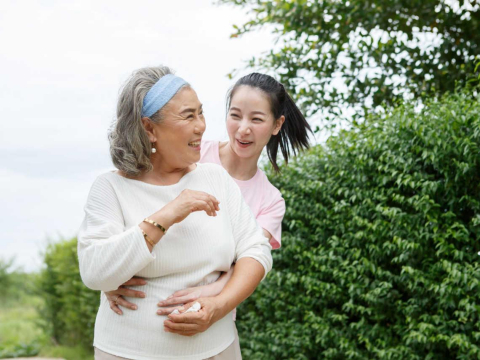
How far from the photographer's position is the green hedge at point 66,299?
8523 mm

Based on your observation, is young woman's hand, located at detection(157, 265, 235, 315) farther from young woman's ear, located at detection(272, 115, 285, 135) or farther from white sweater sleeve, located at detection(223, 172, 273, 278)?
young woman's ear, located at detection(272, 115, 285, 135)

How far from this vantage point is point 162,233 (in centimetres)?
192

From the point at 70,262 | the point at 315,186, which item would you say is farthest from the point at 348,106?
the point at 70,262

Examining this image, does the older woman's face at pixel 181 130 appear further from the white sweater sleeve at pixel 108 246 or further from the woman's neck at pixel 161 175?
the white sweater sleeve at pixel 108 246

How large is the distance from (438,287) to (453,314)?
0.27 m

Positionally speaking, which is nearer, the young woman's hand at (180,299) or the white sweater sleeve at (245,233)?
the young woman's hand at (180,299)

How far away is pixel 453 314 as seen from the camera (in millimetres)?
4191

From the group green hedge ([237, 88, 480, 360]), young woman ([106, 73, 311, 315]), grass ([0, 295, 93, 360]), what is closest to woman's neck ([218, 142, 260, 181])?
young woman ([106, 73, 311, 315])

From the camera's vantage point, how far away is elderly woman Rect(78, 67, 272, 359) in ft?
6.33

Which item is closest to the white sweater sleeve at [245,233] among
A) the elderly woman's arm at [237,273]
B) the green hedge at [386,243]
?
the elderly woman's arm at [237,273]

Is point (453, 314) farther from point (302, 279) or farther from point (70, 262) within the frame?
point (70, 262)

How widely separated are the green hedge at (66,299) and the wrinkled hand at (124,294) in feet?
20.5

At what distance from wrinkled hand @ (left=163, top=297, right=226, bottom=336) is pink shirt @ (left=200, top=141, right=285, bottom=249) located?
1.08 meters

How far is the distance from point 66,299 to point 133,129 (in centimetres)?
750
